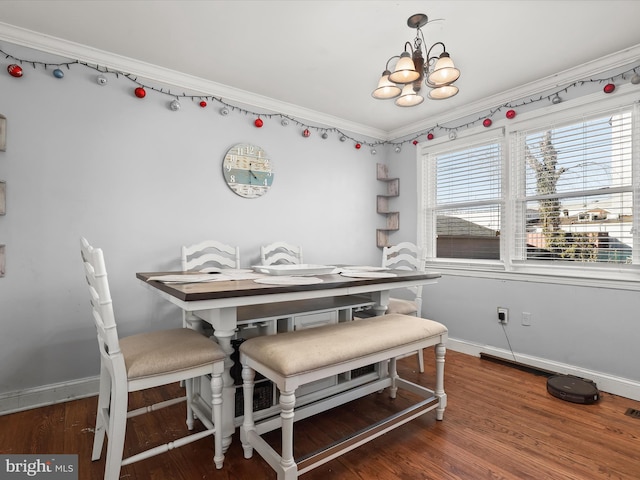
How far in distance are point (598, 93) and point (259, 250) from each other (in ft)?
9.34

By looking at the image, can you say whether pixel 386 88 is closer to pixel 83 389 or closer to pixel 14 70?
pixel 14 70

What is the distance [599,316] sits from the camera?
2465 mm

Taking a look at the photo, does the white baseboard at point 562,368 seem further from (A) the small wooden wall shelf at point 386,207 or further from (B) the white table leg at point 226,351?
(B) the white table leg at point 226,351

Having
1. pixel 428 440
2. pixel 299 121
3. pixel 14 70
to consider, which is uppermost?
pixel 299 121

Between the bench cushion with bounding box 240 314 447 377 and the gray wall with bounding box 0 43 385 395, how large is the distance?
4.63ft

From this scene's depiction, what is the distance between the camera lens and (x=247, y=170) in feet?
9.87

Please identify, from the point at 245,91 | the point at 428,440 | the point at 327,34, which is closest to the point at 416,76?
the point at 327,34

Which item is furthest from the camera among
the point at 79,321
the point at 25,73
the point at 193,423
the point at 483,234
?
the point at 483,234

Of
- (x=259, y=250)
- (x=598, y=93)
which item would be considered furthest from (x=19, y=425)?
(x=598, y=93)

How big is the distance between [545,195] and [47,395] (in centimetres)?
384

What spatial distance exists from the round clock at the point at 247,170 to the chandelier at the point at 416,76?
145 centimetres

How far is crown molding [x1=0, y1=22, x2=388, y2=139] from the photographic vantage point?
6.98 ft

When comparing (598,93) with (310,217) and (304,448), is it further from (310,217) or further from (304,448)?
(304,448)

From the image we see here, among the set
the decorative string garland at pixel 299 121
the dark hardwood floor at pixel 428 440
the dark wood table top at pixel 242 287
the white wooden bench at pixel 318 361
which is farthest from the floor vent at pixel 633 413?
the decorative string garland at pixel 299 121
